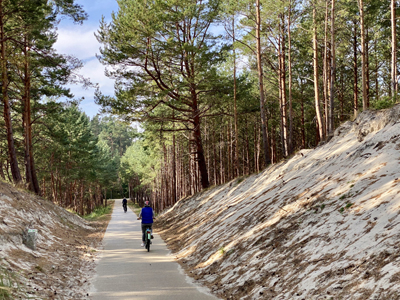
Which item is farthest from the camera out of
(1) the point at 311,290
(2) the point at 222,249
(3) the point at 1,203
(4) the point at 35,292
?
(3) the point at 1,203

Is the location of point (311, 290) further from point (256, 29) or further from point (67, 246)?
point (256, 29)

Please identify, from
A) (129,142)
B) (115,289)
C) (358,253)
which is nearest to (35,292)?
(115,289)

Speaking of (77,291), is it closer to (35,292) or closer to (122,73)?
(35,292)

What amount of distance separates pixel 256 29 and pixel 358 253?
14.6 meters

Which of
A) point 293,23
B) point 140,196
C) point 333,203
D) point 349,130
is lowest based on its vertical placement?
point 140,196

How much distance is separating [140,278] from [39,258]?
3250 mm

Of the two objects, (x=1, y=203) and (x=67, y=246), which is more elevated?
(x=1, y=203)

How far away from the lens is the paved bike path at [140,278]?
6570mm

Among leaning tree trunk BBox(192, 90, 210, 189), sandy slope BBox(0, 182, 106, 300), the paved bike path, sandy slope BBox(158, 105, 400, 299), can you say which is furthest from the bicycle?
leaning tree trunk BBox(192, 90, 210, 189)

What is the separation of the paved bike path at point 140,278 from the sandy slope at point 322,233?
21.4 inches

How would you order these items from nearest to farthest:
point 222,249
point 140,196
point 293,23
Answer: point 222,249 → point 293,23 → point 140,196

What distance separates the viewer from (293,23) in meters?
19.5

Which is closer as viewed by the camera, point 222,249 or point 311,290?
point 311,290

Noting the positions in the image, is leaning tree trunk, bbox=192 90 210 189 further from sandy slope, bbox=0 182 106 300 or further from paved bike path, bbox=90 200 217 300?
paved bike path, bbox=90 200 217 300
